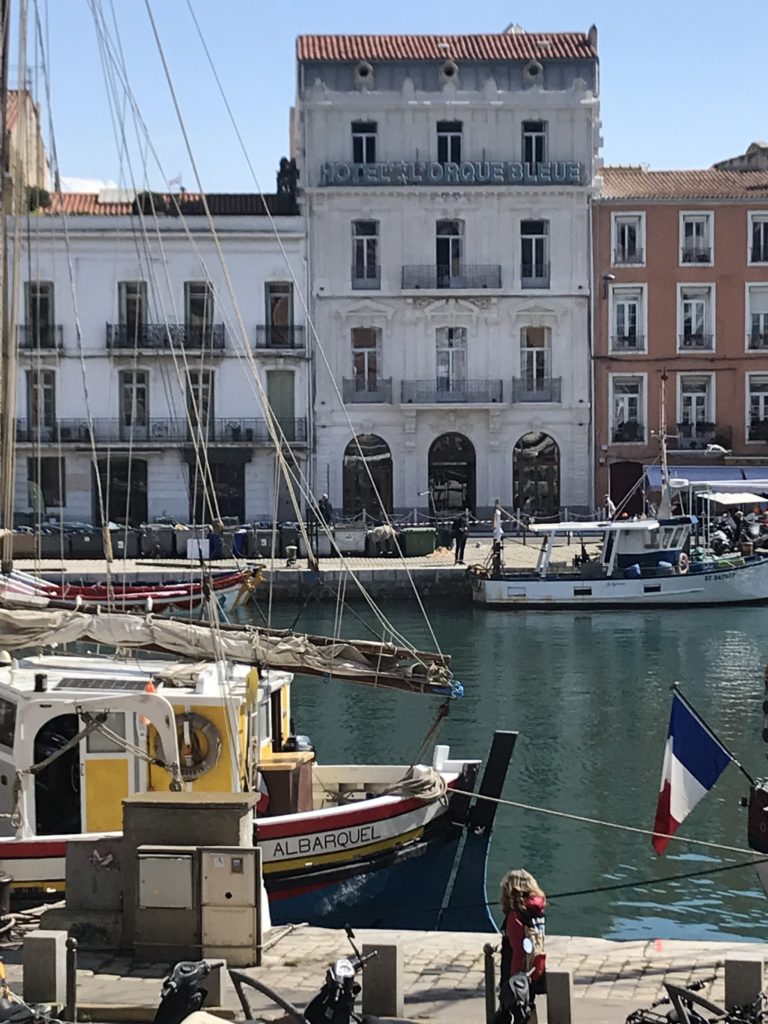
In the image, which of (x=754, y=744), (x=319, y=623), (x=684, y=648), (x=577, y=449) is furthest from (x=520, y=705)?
(x=577, y=449)

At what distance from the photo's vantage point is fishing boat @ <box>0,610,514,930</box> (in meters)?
14.4

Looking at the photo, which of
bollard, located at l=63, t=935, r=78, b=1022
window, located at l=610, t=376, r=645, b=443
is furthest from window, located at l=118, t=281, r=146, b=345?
A: bollard, located at l=63, t=935, r=78, b=1022

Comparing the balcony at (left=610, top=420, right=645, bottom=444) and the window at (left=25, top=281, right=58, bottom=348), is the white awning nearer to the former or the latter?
the balcony at (left=610, top=420, right=645, bottom=444)

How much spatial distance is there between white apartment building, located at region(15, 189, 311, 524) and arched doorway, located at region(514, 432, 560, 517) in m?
7.84

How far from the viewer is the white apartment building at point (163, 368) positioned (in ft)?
172

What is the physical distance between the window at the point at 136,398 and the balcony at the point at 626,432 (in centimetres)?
1670

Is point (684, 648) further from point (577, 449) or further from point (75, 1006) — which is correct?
point (75, 1006)

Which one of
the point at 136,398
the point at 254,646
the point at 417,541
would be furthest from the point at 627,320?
the point at 254,646

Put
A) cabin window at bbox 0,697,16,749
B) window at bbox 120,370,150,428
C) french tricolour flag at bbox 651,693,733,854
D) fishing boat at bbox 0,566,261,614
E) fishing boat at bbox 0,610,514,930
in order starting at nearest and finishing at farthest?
1. french tricolour flag at bbox 651,693,733,854
2. fishing boat at bbox 0,610,514,930
3. cabin window at bbox 0,697,16,749
4. fishing boat at bbox 0,566,261,614
5. window at bbox 120,370,150,428

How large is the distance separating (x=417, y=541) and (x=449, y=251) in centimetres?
1268

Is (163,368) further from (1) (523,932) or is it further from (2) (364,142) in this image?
(1) (523,932)

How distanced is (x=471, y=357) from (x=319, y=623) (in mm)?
17500

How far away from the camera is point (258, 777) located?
15.3m

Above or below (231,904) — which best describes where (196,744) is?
above
